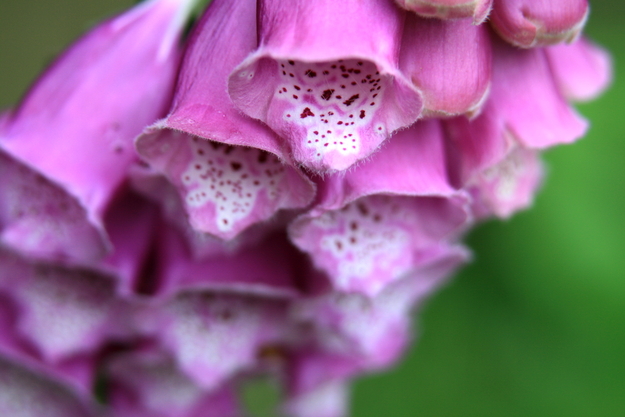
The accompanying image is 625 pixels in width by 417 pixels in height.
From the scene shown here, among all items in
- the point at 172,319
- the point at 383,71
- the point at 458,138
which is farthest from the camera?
the point at 172,319

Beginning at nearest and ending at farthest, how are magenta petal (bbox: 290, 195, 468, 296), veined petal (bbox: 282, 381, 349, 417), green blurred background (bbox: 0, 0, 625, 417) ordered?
1. magenta petal (bbox: 290, 195, 468, 296)
2. veined petal (bbox: 282, 381, 349, 417)
3. green blurred background (bbox: 0, 0, 625, 417)

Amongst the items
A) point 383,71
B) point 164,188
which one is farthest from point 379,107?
point 164,188

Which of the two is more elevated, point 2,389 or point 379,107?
point 379,107

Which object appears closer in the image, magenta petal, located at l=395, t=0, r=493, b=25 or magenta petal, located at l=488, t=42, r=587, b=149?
magenta petal, located at l=395, t=0, r=493, b=25

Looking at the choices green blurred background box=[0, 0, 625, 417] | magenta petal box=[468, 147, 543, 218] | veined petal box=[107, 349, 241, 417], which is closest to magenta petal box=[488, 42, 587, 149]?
magenta petal box=[468, 147, 543, 218]

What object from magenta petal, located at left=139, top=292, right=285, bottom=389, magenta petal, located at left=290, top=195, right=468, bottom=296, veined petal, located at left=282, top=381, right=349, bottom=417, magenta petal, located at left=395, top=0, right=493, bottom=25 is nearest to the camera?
magenta petal, located at left=395, top=0, right=493, bottom=25

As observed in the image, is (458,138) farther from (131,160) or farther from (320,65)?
(131,160)

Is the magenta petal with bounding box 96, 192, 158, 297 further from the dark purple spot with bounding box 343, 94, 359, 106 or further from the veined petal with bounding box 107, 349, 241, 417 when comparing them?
the dark purple spot with bounding box 343, 94, 359, 106
